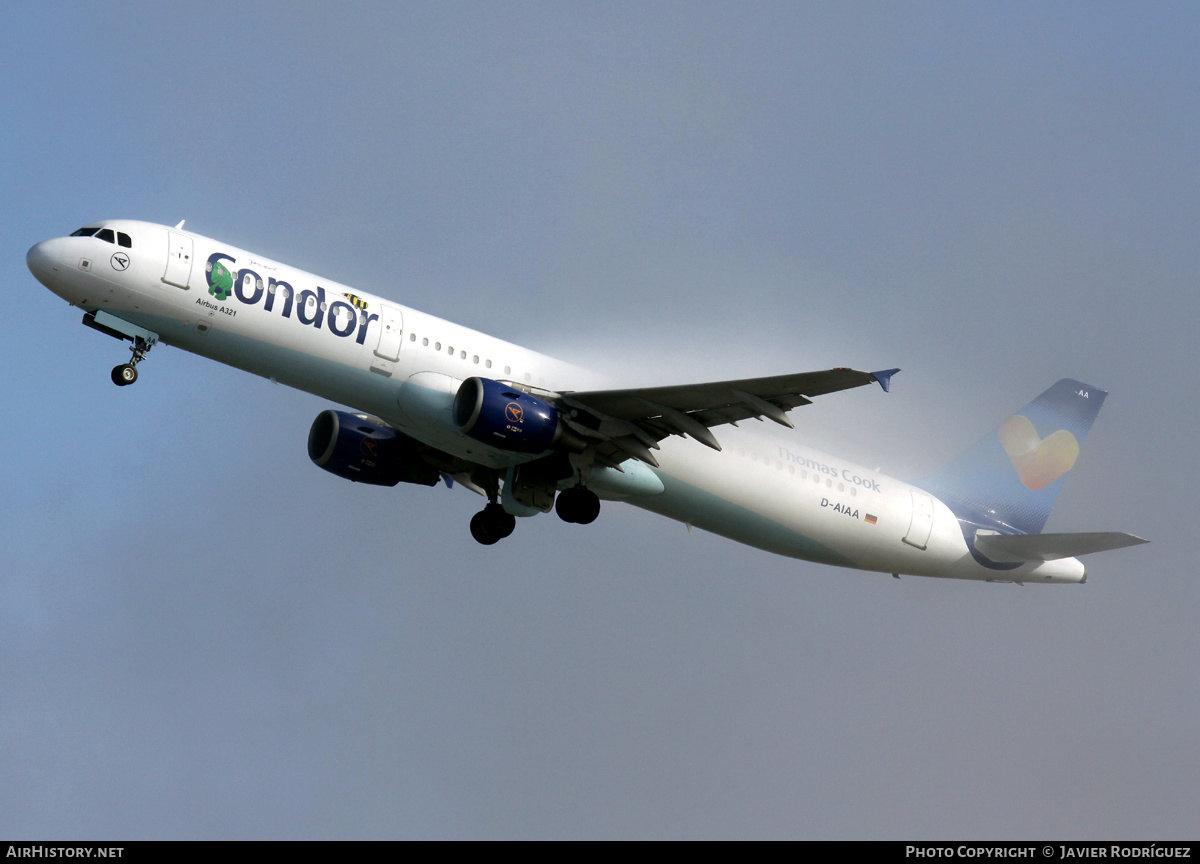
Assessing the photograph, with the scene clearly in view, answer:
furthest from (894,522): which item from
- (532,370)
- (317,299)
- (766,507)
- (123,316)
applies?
(123,316)

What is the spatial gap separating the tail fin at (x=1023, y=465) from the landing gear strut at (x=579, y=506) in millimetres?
12443

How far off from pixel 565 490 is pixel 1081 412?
2000 centimetres

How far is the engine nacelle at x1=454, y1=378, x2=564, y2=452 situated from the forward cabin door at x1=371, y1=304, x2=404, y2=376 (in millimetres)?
1868

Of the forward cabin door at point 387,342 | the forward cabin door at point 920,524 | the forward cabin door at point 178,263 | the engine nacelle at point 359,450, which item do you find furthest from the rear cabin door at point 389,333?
the forward cabin door at point 920,524

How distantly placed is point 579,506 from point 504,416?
4.16m

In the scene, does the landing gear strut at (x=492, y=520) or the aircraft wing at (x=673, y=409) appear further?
the landing gear strut at (x=492, y=520)

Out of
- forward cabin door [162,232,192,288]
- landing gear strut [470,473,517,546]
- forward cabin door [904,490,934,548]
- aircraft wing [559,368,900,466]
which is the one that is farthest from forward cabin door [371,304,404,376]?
forward cabin door [904,490,934,548]

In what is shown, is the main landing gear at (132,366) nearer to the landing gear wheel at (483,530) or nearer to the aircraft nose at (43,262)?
the aircraft nose at (43,262)

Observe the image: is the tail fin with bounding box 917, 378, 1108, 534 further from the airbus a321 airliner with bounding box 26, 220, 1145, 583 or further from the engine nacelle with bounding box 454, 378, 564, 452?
the engine nacelle with bounding box 454, 378, 564, 452

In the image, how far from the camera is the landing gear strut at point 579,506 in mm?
34500
